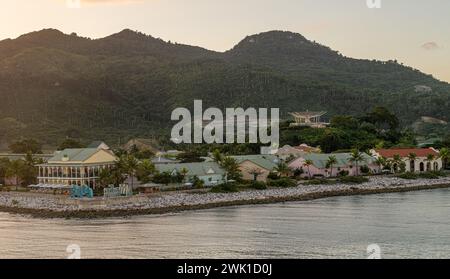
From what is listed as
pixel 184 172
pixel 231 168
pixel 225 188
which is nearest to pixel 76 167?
pixel 184 172

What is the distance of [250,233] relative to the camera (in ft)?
71.0

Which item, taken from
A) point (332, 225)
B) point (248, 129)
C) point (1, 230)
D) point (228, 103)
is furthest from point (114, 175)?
point (228, 103)

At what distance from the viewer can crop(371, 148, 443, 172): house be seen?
44219mm

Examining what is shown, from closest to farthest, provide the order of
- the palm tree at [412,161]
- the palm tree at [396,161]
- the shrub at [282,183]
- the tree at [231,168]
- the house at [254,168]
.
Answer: the shrub at [282,183], the tree at [231,168], the house at [254,168], the palm tree at [396,161], the palm tree at [412,161]

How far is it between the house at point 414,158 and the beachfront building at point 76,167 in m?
20.4

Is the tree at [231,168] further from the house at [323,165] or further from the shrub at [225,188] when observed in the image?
the house at [323,165]

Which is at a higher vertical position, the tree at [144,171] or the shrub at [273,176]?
the tree at [144,171]

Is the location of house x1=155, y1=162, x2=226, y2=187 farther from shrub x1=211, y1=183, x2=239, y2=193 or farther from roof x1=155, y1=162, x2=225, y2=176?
shrub x1=211, y1=183, x2=239, y2=193

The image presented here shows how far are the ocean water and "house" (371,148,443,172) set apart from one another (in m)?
15.1

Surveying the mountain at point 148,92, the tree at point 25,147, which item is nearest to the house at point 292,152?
the tree at point 25,147

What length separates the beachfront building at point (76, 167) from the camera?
32781 mm

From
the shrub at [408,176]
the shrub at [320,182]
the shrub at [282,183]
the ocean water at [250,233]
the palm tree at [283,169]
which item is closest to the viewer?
the ocean water at [250,233]

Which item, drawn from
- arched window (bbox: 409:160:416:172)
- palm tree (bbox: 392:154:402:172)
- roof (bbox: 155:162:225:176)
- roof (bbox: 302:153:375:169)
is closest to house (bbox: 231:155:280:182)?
roof (bbox: 155:162:225:176)
